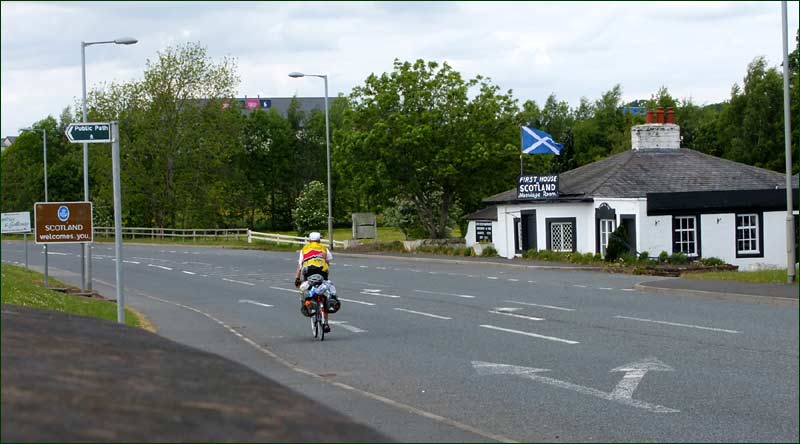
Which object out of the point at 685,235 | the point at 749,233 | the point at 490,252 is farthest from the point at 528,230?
the point at 749,233

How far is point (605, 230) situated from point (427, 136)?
1334cm

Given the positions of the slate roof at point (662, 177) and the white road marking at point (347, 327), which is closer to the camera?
the white road marking at point (347, 327)

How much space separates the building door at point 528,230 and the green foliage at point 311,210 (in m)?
24.8

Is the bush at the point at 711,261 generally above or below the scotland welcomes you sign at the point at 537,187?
below

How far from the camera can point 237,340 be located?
16.9 meters

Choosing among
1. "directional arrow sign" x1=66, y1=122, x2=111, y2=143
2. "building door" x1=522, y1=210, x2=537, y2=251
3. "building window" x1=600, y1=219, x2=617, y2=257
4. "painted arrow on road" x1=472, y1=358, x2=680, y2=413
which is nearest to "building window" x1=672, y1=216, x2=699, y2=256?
"building window" x1=600, y1=219, x2=617, y2=257

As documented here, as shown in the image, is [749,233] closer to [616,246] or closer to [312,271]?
[616,246]

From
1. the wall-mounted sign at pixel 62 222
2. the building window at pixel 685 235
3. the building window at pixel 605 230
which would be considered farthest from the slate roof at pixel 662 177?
the wall-mounted sign at pixel 62 222

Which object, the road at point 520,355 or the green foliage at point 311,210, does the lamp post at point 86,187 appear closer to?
the road at point 520,355

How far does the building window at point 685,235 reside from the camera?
4034 centimetres

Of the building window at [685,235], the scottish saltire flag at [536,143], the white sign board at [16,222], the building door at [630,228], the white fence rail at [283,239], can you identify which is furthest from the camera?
the white fence rail at [283,239]

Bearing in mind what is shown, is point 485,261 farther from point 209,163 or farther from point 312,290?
point 209,163

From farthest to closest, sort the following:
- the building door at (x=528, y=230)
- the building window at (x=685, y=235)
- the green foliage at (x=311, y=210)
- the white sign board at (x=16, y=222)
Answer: the green foliage at (x=311, y=210)
the building door at (x=528, y=230)
the building window at (x=685, y=235)
the white sign board at (x=16, y=222)

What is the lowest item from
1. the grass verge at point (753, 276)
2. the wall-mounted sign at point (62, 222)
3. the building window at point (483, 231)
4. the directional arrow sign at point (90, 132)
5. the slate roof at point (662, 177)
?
the grass verge at point (753, 276)
